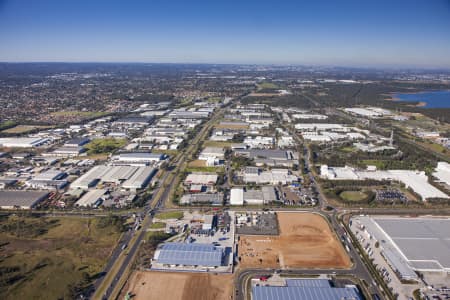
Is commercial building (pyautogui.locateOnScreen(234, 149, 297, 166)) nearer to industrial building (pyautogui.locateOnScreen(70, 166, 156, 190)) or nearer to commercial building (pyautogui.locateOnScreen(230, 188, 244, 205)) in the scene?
commercial building (pyautogui.locateOnScreen(230, 188, 244, 205))

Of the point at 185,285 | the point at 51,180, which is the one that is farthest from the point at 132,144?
the point at 185,285

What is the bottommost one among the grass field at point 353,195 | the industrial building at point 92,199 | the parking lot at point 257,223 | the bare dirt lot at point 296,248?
the bare dirt lot at point 296,248

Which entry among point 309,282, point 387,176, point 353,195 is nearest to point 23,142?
point 309,282

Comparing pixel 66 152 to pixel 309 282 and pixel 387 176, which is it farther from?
pixel 387 176

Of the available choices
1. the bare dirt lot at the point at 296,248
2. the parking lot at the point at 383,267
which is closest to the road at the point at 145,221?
the bare dirt lot at the point at 296,248

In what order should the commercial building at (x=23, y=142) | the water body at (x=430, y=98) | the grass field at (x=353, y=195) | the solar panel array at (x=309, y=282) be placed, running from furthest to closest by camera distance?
the water body at (x=430, y=98)
the commercial building at (x=23, y=142)
the grass field at (x=353, y=195)
the solar panel array at (x=309, y=282)

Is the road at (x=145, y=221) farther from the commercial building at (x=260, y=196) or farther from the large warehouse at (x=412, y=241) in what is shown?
the large warehouse at (x=412, y=241)
